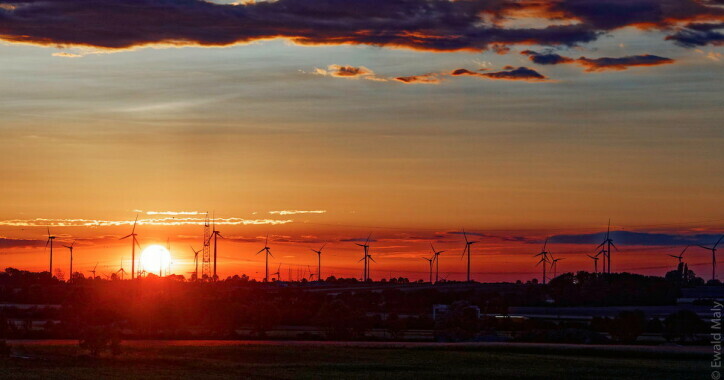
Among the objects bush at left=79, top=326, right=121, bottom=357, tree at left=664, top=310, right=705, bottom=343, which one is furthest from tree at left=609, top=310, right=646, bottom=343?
bush at left=79, top=326, right=121, bottom=357

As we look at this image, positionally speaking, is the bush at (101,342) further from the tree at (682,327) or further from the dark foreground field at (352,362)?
the tree at (682,327)

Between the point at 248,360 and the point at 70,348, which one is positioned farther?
the point at 70,348

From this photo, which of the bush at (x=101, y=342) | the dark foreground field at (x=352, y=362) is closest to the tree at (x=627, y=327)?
the dark foreground field at (x=352, y=362)

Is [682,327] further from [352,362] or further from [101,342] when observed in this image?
[101,342]

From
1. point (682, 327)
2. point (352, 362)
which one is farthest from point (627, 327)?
point (352, 362)

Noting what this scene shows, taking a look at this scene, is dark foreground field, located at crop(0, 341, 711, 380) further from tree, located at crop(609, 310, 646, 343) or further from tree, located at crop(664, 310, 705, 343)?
tree, located at crop(664, 310, 705, 343)

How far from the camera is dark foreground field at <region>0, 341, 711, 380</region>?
7725 centimetres

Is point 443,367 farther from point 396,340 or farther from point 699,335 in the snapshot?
point 699,335

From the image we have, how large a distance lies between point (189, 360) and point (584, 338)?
191 feet

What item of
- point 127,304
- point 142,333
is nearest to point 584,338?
point 142,333

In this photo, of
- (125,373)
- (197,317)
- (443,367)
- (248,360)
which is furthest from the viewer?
(197,317)

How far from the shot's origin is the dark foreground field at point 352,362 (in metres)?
77.2

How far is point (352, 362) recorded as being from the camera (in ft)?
289

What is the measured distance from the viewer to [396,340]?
12581 centimetres
